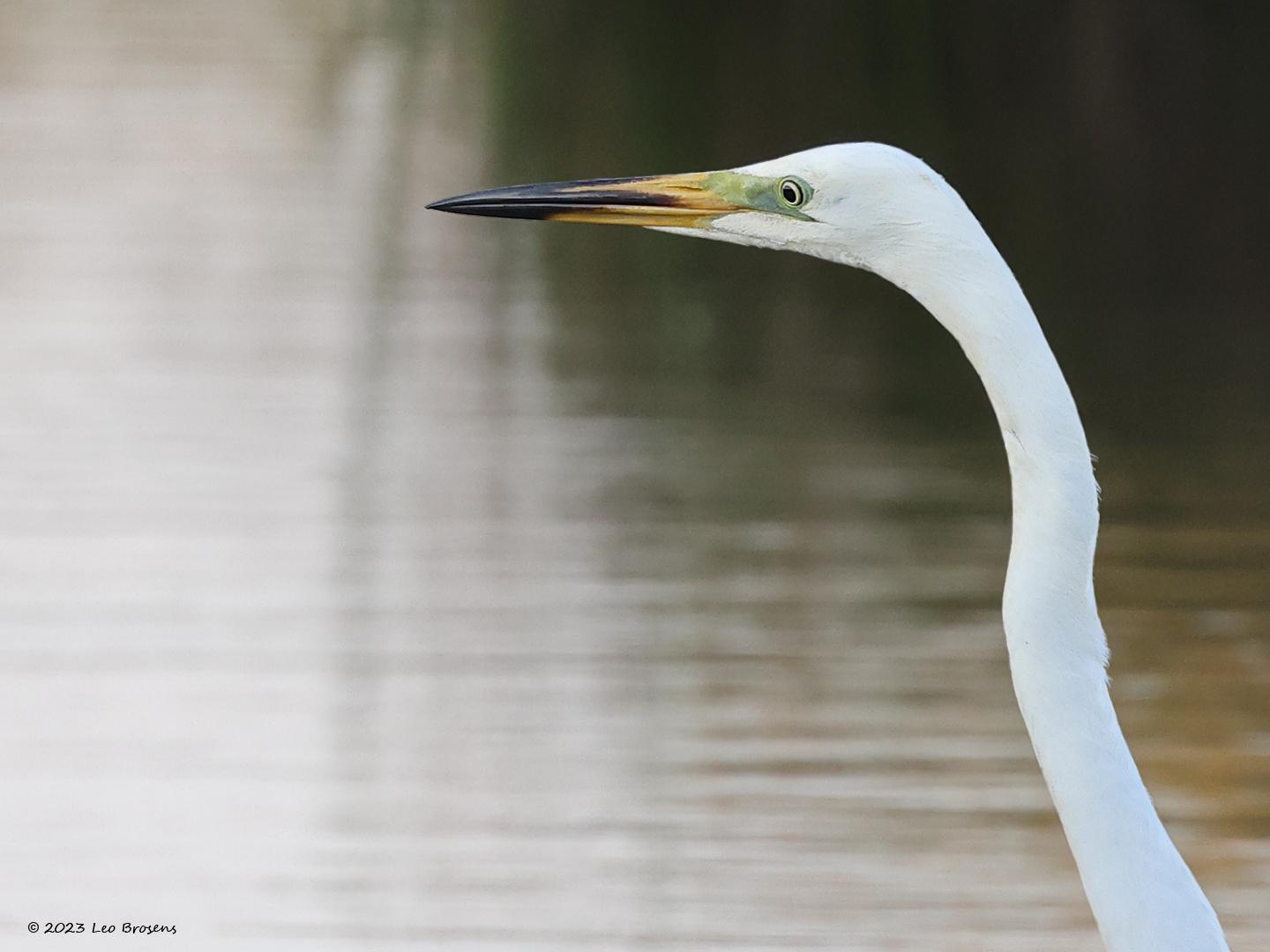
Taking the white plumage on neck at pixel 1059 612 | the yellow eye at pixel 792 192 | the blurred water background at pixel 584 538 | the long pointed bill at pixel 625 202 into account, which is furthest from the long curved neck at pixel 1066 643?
the blurred water background at pixel 584 538

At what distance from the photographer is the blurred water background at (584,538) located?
160 inches

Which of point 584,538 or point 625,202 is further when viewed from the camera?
point 584,538

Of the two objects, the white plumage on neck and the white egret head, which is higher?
the white egret head

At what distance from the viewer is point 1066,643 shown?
1.99 meters

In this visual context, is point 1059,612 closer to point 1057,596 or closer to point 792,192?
point 1057,596

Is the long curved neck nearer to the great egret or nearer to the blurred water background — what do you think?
the great egret

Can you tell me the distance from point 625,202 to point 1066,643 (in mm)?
757

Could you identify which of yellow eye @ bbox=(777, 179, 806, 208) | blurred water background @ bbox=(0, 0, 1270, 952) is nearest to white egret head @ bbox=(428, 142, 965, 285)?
yellow eye @ bbox=(777, 179, 806, 208)

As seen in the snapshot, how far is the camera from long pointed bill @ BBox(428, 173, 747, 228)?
2.33 metres

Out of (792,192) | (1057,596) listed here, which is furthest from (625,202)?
(1057,596)

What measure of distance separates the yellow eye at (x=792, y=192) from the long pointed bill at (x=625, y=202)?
0.29 feet

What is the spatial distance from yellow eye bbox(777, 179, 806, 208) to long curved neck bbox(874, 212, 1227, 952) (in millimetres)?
237

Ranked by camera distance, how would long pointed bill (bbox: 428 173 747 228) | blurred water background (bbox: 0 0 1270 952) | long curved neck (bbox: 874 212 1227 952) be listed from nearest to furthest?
long curved neck (bbox: 874 212 1227 952), long pointed bill (bbox: 428 173 747 228), blurred water background (bbox: 0 0 1270 952)

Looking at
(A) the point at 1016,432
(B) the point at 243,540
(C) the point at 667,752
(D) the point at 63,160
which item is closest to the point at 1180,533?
(C) the point at 667,752
